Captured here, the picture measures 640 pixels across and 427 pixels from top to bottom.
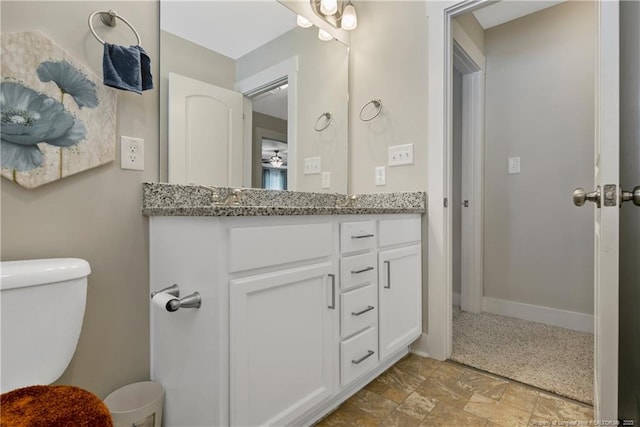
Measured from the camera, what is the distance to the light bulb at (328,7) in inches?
75.2

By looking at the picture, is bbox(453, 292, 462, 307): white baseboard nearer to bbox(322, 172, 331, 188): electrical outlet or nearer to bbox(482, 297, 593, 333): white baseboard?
bbox(482, 297, 593, 333): white baseboard

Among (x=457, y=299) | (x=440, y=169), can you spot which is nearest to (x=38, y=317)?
(x=440, y=169)

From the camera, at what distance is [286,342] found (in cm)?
104

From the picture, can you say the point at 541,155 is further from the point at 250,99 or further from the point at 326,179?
the point at 250,99

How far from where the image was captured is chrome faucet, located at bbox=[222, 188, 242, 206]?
146 cm

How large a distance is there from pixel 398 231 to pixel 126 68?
1329 millimetres

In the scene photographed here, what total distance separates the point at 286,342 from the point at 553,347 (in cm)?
178

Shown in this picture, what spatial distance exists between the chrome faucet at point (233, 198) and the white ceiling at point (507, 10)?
7.16ft

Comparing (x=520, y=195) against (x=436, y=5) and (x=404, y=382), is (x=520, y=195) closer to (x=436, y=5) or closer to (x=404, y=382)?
(x=436, y=5)

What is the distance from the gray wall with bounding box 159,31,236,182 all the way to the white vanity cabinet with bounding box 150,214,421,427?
42 centimetres

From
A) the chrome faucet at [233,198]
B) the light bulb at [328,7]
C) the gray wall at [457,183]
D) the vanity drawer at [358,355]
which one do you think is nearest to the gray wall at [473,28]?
the gray wall at [457,183]

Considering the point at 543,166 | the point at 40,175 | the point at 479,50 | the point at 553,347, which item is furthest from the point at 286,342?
the point at 479,50

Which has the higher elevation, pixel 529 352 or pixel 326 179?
pixel 326 179

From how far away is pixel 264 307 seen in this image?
0.98 meters
